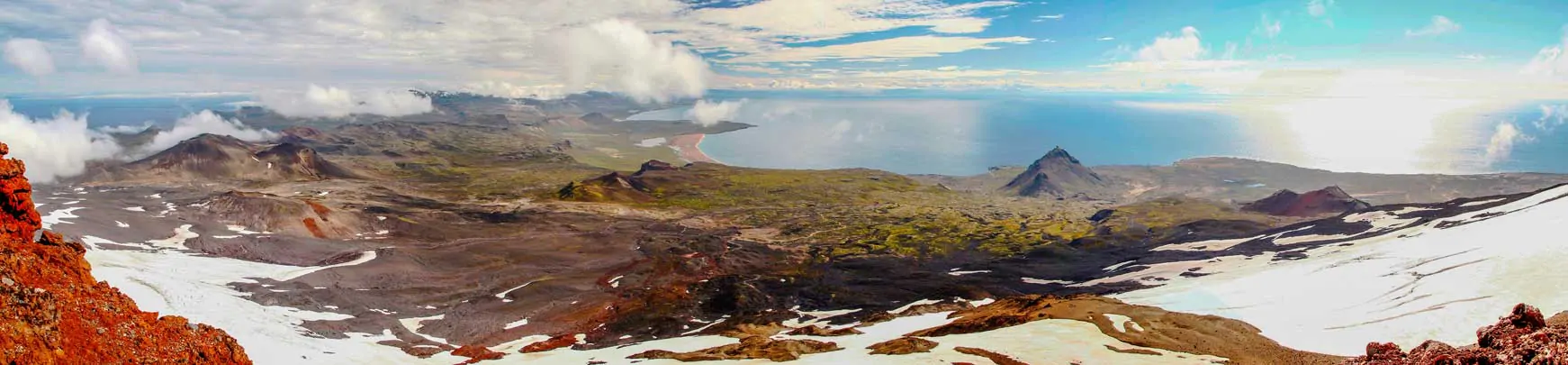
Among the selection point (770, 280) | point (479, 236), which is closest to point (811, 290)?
Answer: point (770, 280)

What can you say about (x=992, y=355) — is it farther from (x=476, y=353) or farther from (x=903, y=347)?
(x=476, y=353)

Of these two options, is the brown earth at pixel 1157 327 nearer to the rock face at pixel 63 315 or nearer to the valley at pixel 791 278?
the valley at pixel 791 278

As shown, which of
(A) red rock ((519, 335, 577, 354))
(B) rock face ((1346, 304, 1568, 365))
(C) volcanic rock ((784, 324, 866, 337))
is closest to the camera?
(B) rock face ((1346, 304, 1568, 365))

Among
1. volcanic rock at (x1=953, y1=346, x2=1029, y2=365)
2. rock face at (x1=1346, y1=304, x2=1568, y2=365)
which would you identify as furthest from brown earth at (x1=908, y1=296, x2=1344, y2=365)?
rock face at (x1=1346, y1=304, x2=1568, y2=365)

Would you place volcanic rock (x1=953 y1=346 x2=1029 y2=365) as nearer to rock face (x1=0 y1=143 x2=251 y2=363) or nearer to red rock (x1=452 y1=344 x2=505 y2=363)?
red rock (x1=452 y1=344 x2=505 y2=363)

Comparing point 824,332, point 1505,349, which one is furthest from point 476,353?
point 1505,349
